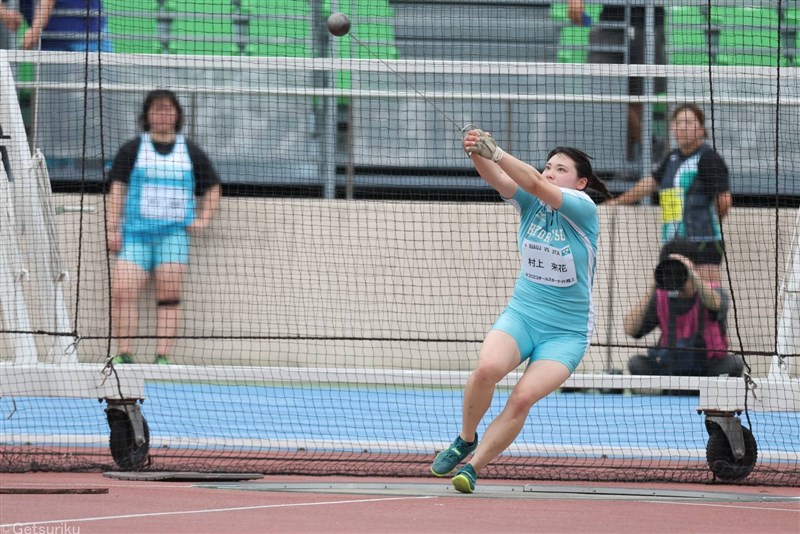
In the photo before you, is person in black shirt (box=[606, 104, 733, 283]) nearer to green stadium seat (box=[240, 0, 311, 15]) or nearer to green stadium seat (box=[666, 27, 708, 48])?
green stadium seat (box=[666, 27, 708, 48])

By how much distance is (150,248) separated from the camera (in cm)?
1035

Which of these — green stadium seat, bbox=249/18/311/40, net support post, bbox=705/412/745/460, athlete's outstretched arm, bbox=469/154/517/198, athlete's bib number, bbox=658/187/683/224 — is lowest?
net support post, bbox=705/412/745/460

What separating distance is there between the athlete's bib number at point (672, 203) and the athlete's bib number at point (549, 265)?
3.63 meters

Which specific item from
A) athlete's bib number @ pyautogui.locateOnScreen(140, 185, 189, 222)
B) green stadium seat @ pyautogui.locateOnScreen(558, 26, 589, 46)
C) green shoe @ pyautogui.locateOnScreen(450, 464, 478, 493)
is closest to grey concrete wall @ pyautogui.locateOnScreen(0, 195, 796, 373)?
athlete's bib number @ pyautogui.locateOnScreen(140, 185, 189, 222)

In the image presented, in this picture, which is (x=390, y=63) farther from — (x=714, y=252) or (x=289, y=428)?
(x=714, y=252)

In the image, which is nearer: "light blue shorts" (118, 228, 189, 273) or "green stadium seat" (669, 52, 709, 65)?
"green stadium seat" (669, 52, 709, 65)

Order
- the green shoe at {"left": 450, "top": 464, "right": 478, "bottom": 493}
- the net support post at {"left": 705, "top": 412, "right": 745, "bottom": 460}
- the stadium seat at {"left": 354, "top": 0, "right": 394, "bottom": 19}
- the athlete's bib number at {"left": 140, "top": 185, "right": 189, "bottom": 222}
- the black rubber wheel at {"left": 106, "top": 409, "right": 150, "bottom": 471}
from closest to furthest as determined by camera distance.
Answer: the green shoe at {"left": 450, "top": 464, "right": 478, "bottom": 493}
the net support post at {"left": 705, "top": 412, "right": 745, "bottom": 460}
the black rubber wheel at {"left": 106, "top": 409, "right": 150, "bottom": 471}
the stadium seat at {"left": 354, "top": 0, "right": 394, "bottom": 19}
the athlete's bib number at {"left": 140, "top": 185, "right": 189, "bottom": 222}

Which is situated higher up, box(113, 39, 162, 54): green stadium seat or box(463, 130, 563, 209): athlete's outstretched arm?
box(113, 39, 162, 54): green stadium seat

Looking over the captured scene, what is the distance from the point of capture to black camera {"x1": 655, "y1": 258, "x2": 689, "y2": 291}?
9836 millimetres

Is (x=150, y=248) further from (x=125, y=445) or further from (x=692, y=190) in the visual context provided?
(x=692, y=190)

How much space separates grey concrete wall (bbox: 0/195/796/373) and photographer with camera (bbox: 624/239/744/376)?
0.50 meters

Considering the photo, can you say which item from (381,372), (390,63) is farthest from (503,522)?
(390,63)

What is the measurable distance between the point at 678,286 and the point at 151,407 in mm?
4175

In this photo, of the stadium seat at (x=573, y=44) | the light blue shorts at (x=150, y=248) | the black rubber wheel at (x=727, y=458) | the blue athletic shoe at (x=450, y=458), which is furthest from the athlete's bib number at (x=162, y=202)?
the black rubber wheel at (x=727, y=458)
